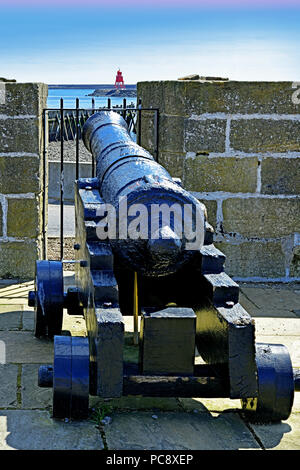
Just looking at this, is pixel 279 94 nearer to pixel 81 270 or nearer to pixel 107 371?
pixel 81 270

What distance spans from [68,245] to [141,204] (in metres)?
3.88

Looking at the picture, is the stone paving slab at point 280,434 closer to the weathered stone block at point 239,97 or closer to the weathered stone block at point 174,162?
the weathered stone block at point 174,162

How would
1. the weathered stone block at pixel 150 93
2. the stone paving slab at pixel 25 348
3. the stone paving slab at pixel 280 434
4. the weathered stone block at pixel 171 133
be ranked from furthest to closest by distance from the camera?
1. the weathered stone block at pixel 150 93
2. the weathered stone block at pixel 171 133
3. the stone paving slab at pixel 25 348
4. the stone paving slab at pixel 280 434

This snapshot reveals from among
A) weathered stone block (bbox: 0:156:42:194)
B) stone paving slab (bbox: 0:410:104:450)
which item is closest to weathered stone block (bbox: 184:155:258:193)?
weathered stone block (bbox: 0:156:42:194)

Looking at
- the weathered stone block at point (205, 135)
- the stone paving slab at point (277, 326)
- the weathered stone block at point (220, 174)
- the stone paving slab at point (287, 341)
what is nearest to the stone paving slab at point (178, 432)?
the stone paving slab at point (287, 341)

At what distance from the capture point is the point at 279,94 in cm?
559

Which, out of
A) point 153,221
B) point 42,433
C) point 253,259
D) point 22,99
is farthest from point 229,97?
point 42,433

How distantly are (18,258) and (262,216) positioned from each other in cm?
204

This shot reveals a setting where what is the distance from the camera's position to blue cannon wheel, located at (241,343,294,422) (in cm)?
316

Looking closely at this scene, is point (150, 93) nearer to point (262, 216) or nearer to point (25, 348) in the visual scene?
point (262, 216)

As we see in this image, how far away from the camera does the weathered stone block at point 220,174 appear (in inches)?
223

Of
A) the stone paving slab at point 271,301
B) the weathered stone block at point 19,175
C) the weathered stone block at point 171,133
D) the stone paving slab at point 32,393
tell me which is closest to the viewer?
the stone paving slab at point 32,393

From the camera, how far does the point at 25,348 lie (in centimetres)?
413

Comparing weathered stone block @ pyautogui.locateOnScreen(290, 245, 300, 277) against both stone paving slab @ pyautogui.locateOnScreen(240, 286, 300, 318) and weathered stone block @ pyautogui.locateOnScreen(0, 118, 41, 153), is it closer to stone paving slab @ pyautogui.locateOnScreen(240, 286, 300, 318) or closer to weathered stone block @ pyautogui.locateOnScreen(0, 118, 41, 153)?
stone paving slab @ pyautogui.locateOnScreen(240, 286, 300, 318)
